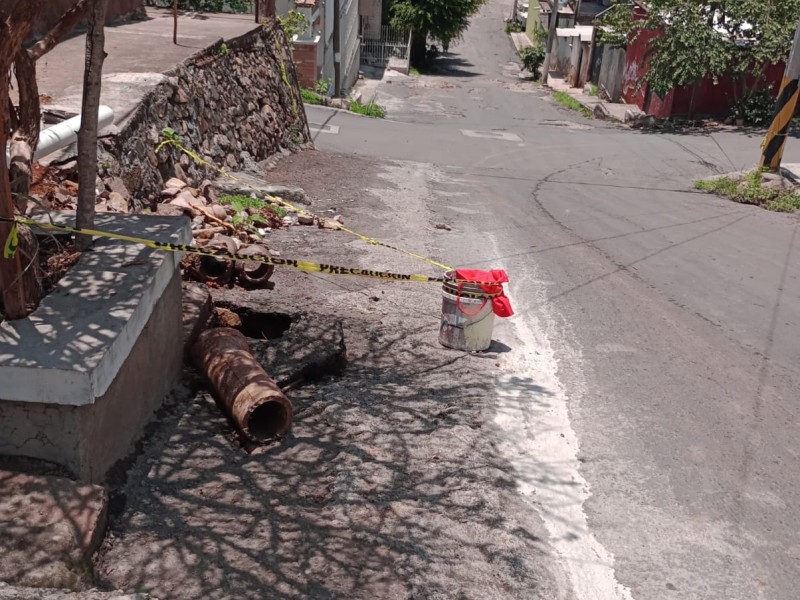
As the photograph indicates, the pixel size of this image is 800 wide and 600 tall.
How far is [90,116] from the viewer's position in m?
5.09

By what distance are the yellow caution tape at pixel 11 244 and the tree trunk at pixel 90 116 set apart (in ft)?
2.72

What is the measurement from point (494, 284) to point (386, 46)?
37852mm

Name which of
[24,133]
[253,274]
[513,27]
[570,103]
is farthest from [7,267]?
[513,27]

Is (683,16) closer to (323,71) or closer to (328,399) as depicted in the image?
(323,71)

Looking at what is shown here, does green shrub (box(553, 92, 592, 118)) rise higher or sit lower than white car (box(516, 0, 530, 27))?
lower

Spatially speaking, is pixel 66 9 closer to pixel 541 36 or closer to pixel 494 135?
pixel 494 135

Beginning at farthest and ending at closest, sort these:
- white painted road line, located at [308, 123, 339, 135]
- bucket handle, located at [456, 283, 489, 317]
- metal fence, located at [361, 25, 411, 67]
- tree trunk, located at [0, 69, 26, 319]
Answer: metal fence, located at [361, 25, 411, 67] → white painted road line, located at [308, 123, 339, 135] → bucket handle, located at [456, 283, 489, 317] → tree trunk, located at [0, 69, 26, 319]

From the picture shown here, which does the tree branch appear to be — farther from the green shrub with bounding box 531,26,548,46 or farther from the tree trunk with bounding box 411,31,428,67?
the green shrub with bounding box 531,26,548,46

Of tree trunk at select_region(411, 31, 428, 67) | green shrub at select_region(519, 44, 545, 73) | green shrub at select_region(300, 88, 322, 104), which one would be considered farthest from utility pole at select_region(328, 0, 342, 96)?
green shrub at select_region(519, 44, 545, 73)

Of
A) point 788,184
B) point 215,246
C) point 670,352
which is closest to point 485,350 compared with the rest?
point 670,352

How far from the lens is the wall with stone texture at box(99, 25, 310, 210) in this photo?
9.15 metres

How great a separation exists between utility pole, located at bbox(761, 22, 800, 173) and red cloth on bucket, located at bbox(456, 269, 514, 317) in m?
10.1

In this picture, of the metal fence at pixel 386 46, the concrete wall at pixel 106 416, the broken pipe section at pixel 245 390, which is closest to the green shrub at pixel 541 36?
the metal fence at pixel 386 46

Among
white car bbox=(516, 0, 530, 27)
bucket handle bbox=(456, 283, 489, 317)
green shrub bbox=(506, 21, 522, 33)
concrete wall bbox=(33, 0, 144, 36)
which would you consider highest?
white car bbox=(516, 0, 530, 27)
